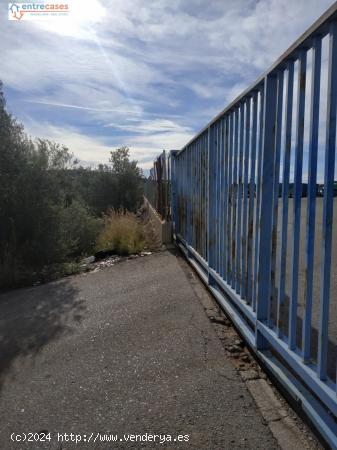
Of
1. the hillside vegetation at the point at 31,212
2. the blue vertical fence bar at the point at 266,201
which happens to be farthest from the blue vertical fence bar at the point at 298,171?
the hillside vegetation at the point at 31,212

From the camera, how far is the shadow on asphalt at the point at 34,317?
3510 mm

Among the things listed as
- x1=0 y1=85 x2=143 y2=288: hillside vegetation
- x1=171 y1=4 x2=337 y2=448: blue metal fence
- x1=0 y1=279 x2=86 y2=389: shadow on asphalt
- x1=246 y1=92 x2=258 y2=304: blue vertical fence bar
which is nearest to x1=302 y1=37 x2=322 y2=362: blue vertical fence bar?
x1=171 y1=4 x2=337 y2=448: blue metal fence


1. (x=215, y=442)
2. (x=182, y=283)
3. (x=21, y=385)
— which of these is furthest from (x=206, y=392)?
(x=182, y=283)

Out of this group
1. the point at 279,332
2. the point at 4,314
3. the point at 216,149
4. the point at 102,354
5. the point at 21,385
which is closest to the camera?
the point at 279,332

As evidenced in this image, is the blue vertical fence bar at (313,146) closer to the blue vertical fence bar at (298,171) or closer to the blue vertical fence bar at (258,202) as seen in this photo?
the blue vertical fence bar at (298,171)

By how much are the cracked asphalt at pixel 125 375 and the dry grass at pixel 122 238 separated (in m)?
3.12

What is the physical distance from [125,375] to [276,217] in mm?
1718

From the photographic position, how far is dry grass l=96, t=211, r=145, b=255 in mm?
7879

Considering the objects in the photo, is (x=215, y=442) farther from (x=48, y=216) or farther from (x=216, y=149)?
(x=48, y=216)

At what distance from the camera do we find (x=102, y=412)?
231cm

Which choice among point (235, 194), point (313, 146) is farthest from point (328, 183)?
point (235, 194)

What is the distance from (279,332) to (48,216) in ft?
21.7

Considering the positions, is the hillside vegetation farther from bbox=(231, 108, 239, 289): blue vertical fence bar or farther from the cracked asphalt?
bbox=(231, 108, 239, 289): blue vertical fence bar

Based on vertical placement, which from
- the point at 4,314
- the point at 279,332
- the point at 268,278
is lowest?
the point at 4,314
